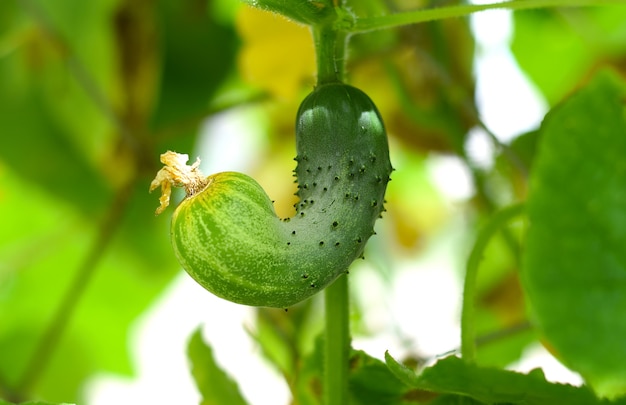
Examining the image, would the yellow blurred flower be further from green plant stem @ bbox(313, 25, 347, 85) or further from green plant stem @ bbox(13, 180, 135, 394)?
green plant stem @ bbox(313, 25, 347, 85)

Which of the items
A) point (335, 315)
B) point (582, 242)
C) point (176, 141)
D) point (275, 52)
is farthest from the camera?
point (176, 141)

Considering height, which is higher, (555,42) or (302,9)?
(555,42)

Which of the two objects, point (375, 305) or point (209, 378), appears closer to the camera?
point (209, 378)

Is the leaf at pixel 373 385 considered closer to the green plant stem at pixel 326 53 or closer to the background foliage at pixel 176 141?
the background foliage at pixel 176 141

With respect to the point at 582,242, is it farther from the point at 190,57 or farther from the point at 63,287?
the point at 63,287

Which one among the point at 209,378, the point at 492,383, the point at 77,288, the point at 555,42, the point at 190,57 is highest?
the point at 555,42

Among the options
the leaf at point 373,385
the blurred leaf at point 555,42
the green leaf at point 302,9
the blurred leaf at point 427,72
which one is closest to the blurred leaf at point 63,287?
the blurred leaf at point 427,72

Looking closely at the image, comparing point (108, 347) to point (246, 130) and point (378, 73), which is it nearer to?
point (246, 130)

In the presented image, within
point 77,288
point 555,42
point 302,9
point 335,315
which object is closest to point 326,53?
point 302,9
